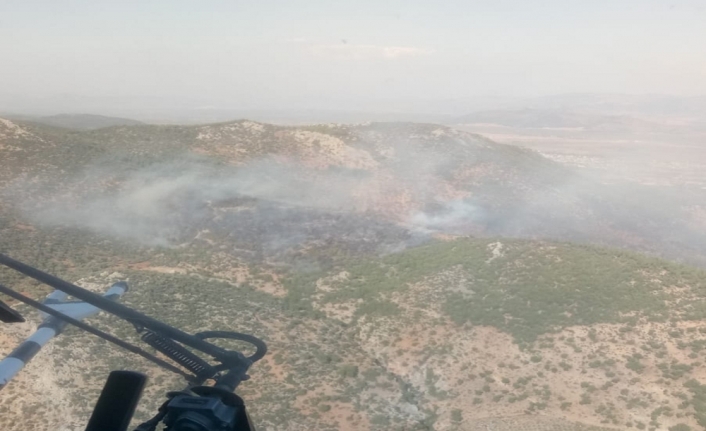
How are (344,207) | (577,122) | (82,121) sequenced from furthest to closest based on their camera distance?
(577,122) → (82,121) → (344,207)

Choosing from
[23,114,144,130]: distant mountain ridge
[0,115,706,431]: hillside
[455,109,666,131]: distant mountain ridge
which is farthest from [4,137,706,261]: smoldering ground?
[455,109,666,131]: distant mountain ridge

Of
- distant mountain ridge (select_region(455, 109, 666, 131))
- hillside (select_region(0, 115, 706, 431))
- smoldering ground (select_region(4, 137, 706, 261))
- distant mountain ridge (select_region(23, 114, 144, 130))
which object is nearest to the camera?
hillside (select_region(0, 115, 706, 431))

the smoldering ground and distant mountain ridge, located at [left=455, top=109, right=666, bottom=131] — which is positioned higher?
distant mountain ridge, located at [left=455, top=109, right=666, bottom=131]

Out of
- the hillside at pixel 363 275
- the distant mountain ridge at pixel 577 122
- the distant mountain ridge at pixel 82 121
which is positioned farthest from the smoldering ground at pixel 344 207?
the distant mountain ridge at pixel 577 122

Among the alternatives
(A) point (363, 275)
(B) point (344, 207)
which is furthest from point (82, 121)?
(A) point (363, 275)

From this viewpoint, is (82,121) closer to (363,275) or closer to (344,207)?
(344,207)

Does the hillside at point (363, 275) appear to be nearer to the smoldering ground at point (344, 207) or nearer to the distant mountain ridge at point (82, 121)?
the smoldering ground at point (344, 207)

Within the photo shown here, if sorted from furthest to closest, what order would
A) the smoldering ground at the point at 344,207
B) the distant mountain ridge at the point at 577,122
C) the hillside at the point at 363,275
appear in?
1. the distant mountain ridge at the point at 577,122
2. the smoldering ground at the point at 344,207
3. the hillside at the point at 363,275

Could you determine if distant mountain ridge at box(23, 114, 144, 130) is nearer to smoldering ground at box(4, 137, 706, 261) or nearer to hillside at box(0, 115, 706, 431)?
hillside at box(0, 115, 706, 431)
